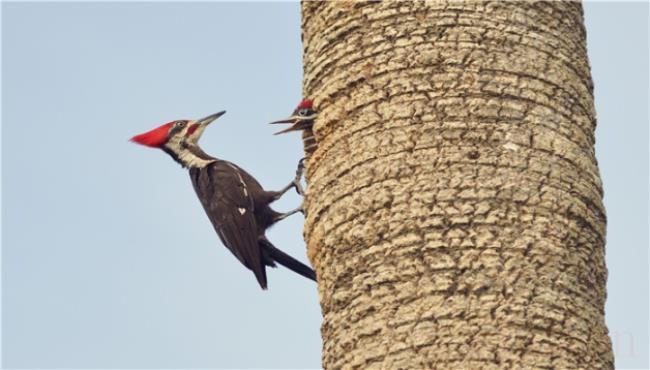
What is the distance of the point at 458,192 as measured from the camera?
3.33 m

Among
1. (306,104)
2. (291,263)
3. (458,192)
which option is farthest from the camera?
(291,263)

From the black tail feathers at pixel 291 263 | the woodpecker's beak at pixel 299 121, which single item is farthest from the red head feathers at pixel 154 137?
the woodpecker's beak at pixel 299 121

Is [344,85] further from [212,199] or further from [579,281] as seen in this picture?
[212,199]

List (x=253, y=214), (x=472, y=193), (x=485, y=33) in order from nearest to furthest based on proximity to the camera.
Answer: (x=472, y=193) < (x=485, y=33) < (x=253, y=214)

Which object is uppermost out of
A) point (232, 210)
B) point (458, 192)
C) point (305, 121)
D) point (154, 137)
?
point (154, 137)

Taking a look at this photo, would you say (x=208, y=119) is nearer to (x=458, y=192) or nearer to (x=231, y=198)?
(x=231, y=198)

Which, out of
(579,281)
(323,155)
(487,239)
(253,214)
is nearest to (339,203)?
(323,155)

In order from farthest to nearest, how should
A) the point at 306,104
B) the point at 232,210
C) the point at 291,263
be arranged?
the point at 232,210 < the point at 291,263 < the point at 306,104

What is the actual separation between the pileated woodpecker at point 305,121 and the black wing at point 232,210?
6.44 ft

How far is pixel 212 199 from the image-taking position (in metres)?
6.33

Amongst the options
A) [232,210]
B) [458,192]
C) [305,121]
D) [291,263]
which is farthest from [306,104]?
[232,210]

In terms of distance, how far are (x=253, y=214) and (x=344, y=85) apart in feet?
8.68

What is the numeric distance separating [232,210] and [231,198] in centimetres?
6

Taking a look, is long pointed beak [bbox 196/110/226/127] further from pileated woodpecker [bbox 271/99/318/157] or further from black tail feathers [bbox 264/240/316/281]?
pileated woodpecker [bbox 271/99/318/157]
